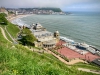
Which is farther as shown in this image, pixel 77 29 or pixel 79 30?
pixel 77 29

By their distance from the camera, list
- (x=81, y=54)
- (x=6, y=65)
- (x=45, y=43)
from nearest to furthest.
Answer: (x=6, y=65)
(x=81, y=54)
(x=45, y=43)

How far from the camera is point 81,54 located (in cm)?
4175

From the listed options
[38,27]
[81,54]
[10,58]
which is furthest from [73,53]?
[10,58]

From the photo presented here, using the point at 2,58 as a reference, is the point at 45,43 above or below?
below

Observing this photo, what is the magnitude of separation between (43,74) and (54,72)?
2.29ft

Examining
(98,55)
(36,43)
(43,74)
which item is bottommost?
(98,55)

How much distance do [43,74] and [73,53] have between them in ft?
114

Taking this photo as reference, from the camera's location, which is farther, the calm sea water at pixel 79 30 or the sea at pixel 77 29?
the calm sea water at pixel 79 30

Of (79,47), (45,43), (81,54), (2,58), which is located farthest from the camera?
(79,47)

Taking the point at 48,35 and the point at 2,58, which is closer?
the point at 2,58

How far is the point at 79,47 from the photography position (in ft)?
157

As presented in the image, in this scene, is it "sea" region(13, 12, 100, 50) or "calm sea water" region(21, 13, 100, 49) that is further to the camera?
"calm sea water" region(21, 13, 100, 49)

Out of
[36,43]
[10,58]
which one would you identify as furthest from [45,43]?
[10,58]

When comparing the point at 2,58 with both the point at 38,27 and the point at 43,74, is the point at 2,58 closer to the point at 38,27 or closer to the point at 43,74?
the point at 43,74
